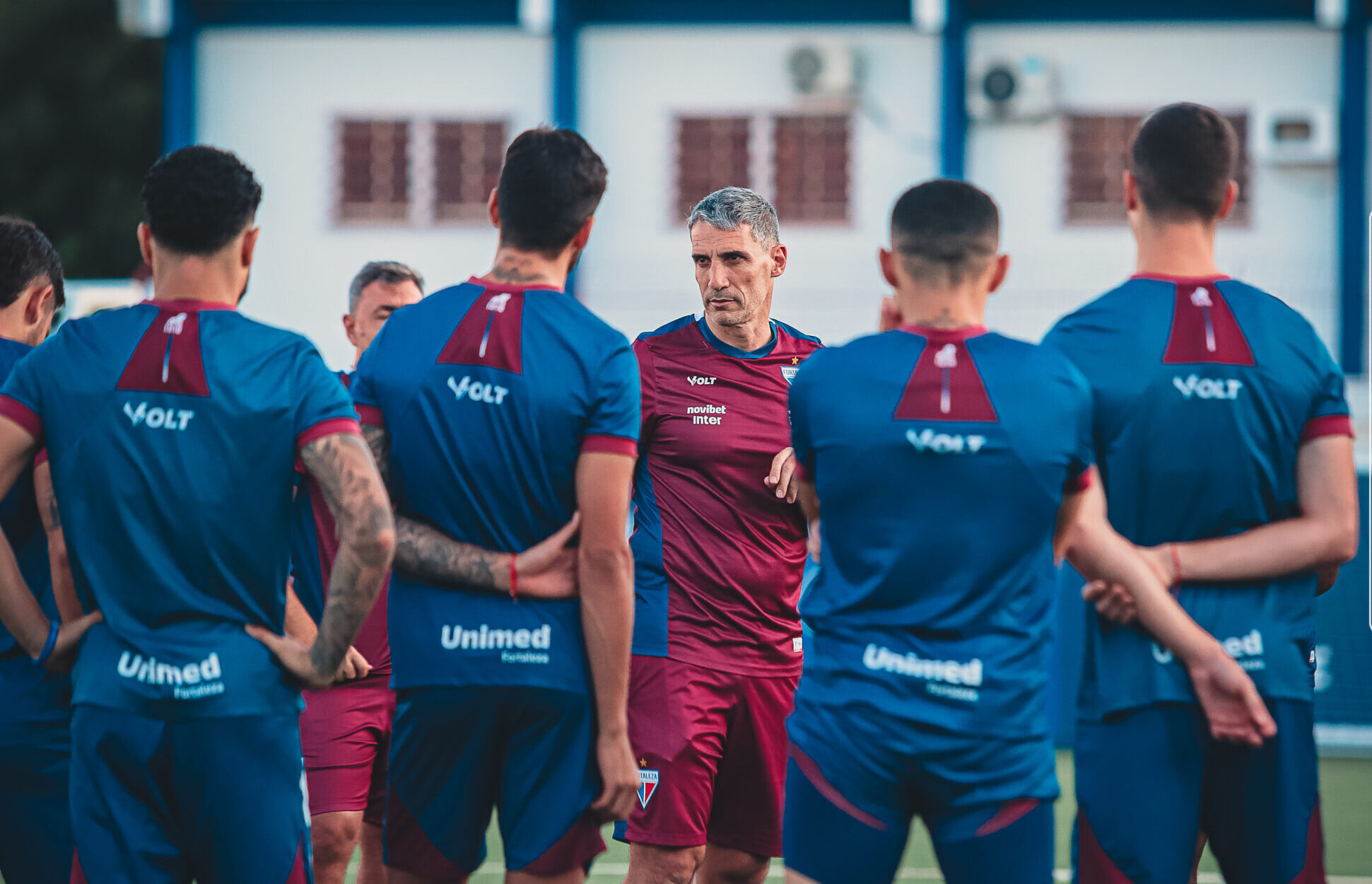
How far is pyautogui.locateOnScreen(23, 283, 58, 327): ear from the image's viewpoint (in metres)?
4.42

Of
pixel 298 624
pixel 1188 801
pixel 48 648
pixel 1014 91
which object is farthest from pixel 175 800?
pixel 1014 91

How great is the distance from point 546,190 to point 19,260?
5.38 feet

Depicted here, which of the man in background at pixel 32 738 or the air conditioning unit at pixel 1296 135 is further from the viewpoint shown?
the air conditioning unit at pixel 1296 135

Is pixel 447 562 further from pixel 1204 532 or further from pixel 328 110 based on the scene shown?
pixel 328 110

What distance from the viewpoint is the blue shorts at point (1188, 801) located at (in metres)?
3.70

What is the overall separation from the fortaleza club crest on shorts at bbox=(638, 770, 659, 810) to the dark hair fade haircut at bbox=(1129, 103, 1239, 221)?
7.95 feet

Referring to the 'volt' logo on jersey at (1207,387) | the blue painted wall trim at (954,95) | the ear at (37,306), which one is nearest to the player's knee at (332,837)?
the ear at (37,306)

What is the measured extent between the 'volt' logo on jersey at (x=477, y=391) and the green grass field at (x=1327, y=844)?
13.0ft

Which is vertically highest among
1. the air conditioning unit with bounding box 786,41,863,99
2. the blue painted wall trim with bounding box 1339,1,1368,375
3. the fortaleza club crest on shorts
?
the air conditioning unit with bounding box 786,41,863,99

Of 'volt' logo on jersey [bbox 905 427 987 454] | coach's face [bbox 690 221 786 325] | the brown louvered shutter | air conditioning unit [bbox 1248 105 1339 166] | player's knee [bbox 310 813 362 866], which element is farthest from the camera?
the brown louvered shutter

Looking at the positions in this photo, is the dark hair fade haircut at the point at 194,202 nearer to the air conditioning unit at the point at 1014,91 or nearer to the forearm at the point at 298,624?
the forearm at the point at 298,624

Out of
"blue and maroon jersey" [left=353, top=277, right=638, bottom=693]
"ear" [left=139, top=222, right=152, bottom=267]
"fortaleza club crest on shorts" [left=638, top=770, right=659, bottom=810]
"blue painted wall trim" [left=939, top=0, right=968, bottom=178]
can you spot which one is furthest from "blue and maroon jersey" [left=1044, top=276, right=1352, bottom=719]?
"blue painted wall trim" [left=939, top=0, right=968, bottom=178]

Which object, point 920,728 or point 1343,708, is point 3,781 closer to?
point 920,728

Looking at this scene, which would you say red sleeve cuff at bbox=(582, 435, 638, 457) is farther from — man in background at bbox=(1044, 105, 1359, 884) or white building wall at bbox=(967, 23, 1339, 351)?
white building wall at bbox=(967, 23, 1339, 351)
